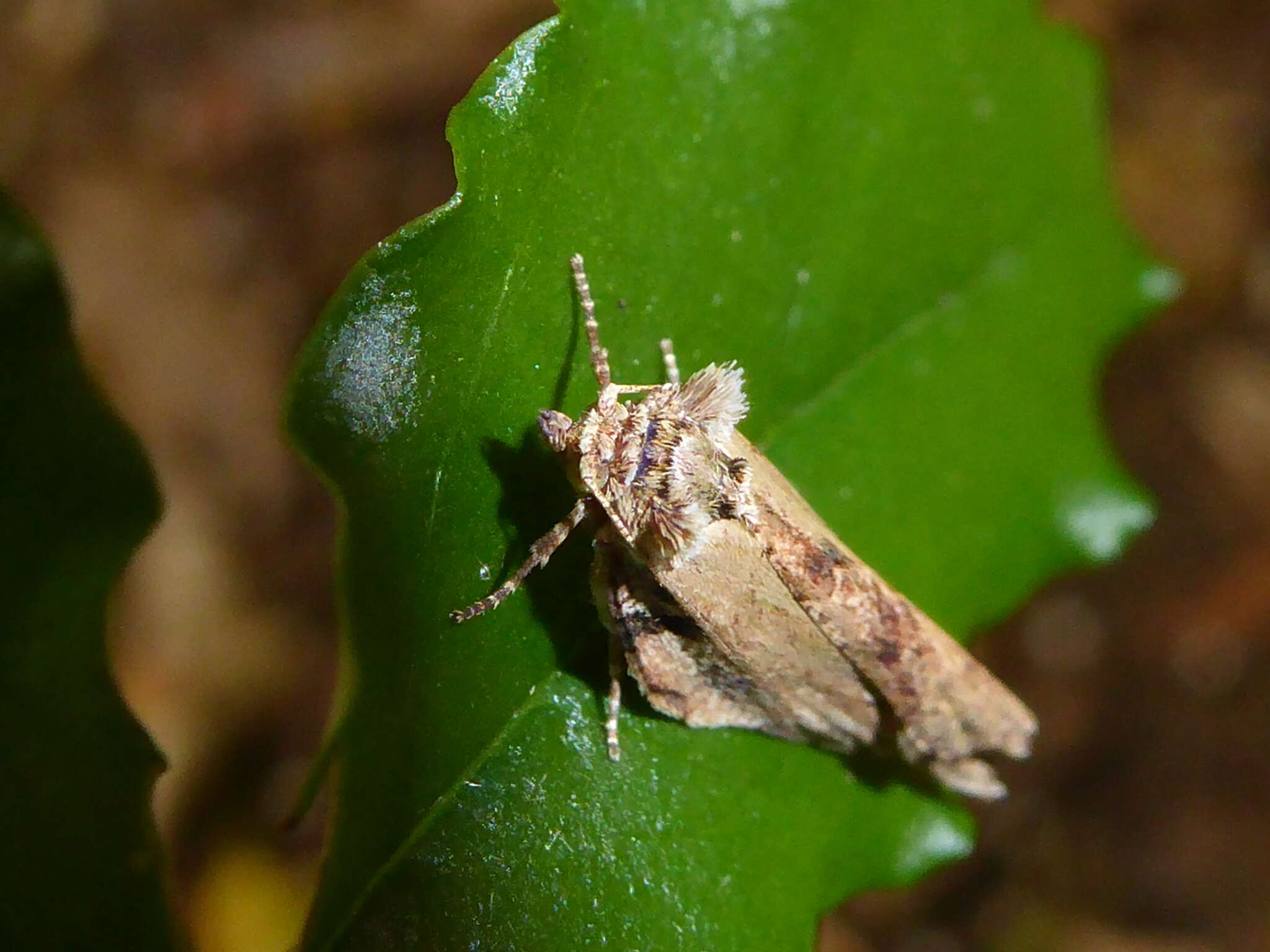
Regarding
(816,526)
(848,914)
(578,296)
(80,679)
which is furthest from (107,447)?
(848,914)

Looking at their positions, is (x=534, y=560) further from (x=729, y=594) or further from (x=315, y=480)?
(x=315, y=480)

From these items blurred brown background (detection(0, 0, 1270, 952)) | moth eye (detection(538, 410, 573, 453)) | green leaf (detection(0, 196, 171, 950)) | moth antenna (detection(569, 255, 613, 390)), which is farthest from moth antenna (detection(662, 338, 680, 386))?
blurred brown background (detection(0, 0, 1270, 952))

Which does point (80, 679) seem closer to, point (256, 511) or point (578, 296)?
point (578, 296)

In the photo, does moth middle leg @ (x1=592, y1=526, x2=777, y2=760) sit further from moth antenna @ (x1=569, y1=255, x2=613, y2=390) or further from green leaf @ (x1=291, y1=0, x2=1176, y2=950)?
moth antenna @ (x1=569, y1=255, x2=613, y2=390)

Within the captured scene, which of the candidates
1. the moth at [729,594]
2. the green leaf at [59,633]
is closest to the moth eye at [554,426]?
the moth at [729,594]

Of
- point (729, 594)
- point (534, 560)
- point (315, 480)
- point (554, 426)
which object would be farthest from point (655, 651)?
point (315, 480)

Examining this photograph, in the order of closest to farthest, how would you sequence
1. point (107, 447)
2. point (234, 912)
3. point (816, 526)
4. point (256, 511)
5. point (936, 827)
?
point (107, 447) < point (816, 526) < point (936, 827) < point (234, 912) < point (256, 511)

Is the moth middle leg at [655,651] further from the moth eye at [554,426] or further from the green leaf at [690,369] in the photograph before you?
the moth eye at [554,426]
